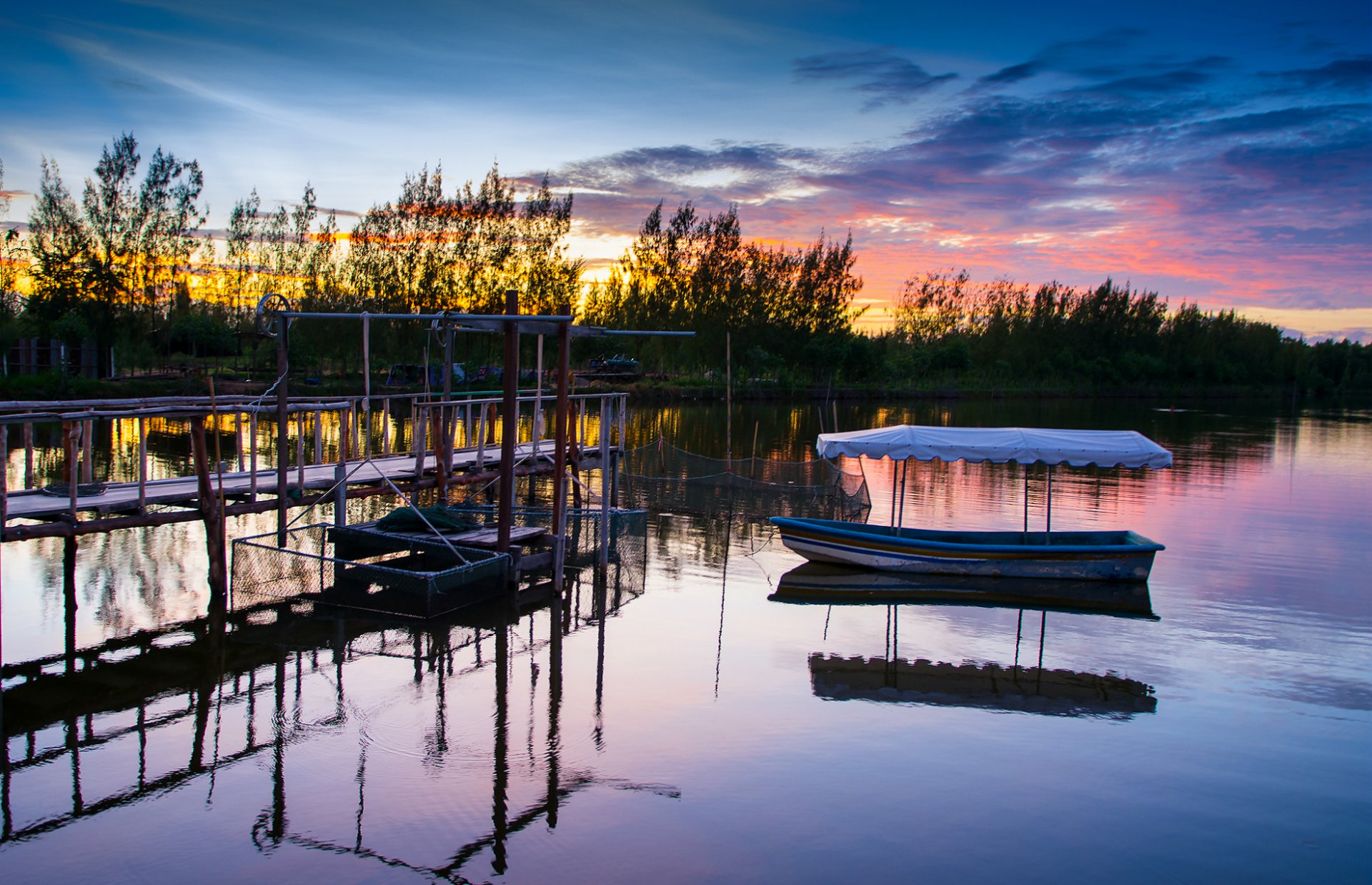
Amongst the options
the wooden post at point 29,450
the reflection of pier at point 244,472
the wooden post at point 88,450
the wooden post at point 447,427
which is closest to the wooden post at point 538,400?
the reflection of pier at point 244,472

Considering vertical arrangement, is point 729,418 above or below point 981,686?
above

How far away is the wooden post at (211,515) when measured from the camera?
11664 mm

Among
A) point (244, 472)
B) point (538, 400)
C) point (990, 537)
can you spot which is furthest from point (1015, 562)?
point (244, 472)

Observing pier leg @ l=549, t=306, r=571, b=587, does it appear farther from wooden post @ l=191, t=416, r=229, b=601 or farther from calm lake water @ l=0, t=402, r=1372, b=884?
wooden post @ l=191, t=416, r=229, b=601

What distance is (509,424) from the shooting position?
1221cm

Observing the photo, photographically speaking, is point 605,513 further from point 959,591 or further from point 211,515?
point 959,591

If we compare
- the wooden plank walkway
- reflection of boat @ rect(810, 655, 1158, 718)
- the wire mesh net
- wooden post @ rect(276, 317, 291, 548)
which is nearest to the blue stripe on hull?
the wire mesh net

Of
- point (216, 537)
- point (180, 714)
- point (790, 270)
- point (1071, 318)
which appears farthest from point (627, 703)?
point (1071, 318)

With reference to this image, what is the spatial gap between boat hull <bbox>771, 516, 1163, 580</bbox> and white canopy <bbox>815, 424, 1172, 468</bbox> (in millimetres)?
1430

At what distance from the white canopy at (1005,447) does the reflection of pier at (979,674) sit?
242cm

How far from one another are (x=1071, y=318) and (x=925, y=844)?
107915 millimetres

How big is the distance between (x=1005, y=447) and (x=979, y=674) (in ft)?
20.0

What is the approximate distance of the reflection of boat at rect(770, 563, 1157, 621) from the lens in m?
14.2

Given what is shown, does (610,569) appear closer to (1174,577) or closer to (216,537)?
(216,537)
